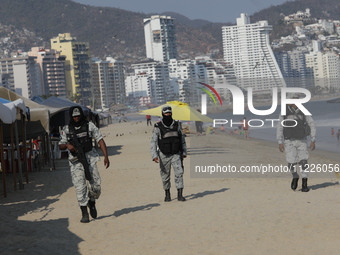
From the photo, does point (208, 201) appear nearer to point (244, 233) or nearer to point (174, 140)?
point (174, 140)

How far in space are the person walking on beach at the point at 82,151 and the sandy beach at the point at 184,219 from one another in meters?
0.50

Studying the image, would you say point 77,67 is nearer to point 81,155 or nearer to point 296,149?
point 296,149

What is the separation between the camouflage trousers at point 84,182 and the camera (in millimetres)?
8062

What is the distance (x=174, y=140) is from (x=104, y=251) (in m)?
3.25

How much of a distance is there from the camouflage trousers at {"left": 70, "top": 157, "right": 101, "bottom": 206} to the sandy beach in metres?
0.38

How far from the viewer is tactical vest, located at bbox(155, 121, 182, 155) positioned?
9547 millimetres

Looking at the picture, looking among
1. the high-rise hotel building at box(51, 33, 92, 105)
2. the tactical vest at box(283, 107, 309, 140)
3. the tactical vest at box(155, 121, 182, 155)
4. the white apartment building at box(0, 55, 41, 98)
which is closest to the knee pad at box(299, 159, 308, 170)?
the tactical vest at box(283, 107, 309, 140)

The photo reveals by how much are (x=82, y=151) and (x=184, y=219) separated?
1.58 metres

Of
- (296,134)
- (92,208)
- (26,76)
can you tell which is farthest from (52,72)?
(92,208)

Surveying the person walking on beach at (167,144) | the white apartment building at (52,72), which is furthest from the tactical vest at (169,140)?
the white apartment building at (52,72)

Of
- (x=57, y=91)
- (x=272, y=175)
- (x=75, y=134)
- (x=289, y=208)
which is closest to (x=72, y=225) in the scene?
(x=75, y=134)

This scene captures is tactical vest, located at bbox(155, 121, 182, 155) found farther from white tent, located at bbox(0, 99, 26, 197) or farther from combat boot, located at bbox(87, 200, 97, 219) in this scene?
white tent, located at bbox(0, 99, 26, 197)

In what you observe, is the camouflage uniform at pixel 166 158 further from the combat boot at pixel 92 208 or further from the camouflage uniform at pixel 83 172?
the camouflage uniform at pixel 83 172

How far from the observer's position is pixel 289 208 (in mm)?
8750
